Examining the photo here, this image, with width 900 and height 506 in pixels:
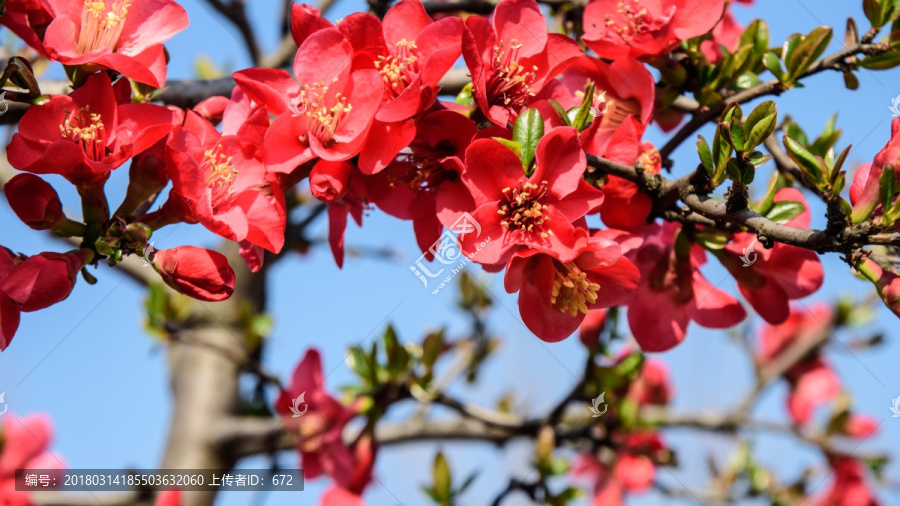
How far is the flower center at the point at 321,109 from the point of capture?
100 centimetres

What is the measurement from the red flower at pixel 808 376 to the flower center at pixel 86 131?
10.4ft

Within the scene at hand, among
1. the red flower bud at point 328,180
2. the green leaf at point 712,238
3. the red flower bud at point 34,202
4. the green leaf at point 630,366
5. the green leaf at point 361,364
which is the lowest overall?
the green leaf at point 361,364

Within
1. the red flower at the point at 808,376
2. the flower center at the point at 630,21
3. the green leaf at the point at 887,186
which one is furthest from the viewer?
the red flower at the point at 808,376

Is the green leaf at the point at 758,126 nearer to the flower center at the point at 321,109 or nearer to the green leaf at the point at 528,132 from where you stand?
the green leaf at the point at 528,132

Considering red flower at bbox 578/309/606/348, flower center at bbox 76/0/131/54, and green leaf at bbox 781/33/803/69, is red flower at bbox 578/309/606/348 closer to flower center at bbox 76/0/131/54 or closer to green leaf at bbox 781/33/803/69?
green leaf at bbox 781/33/803/69

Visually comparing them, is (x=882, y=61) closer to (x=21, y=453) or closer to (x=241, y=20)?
(x=241, y=20)

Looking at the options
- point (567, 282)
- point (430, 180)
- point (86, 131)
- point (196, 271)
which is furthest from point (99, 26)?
point (567, 282)

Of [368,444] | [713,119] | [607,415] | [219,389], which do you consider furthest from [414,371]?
[713,119]

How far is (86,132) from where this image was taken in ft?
3.14

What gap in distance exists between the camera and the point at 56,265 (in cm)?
91

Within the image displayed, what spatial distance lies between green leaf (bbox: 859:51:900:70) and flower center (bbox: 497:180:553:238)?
68 centimetres

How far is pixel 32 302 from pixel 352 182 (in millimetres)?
466

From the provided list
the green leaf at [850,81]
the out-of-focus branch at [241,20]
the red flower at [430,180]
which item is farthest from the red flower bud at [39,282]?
Answer: the out-of-focus branch at [241,20]

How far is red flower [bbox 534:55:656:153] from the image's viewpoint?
1099 millimetres
